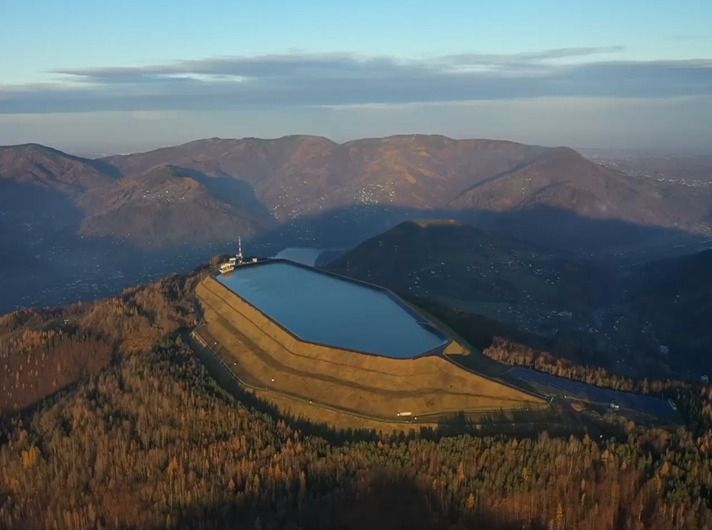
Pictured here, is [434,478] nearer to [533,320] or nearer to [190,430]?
[190,430]

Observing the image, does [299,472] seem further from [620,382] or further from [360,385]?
[620,382]

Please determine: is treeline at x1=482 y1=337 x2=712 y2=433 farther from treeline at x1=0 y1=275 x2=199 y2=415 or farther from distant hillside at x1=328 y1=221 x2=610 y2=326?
distant hillside at x1=328 y1=221 x2=610 y2=326

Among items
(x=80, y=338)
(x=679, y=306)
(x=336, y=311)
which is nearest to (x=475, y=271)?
(x=679, y=306)

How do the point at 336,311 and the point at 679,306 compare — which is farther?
the point at 679,306

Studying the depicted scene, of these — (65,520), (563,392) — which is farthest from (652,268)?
(65,520)

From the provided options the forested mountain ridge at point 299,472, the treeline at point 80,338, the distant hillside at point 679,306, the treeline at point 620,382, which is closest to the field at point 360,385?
the forested mountain ridge at point 299,472

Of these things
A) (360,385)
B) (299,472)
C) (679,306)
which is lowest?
(679,306)

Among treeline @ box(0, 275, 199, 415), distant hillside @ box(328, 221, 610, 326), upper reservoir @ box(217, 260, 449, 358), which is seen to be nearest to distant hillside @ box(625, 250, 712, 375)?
distant hillside @ box(328, 221, 610, 326)
